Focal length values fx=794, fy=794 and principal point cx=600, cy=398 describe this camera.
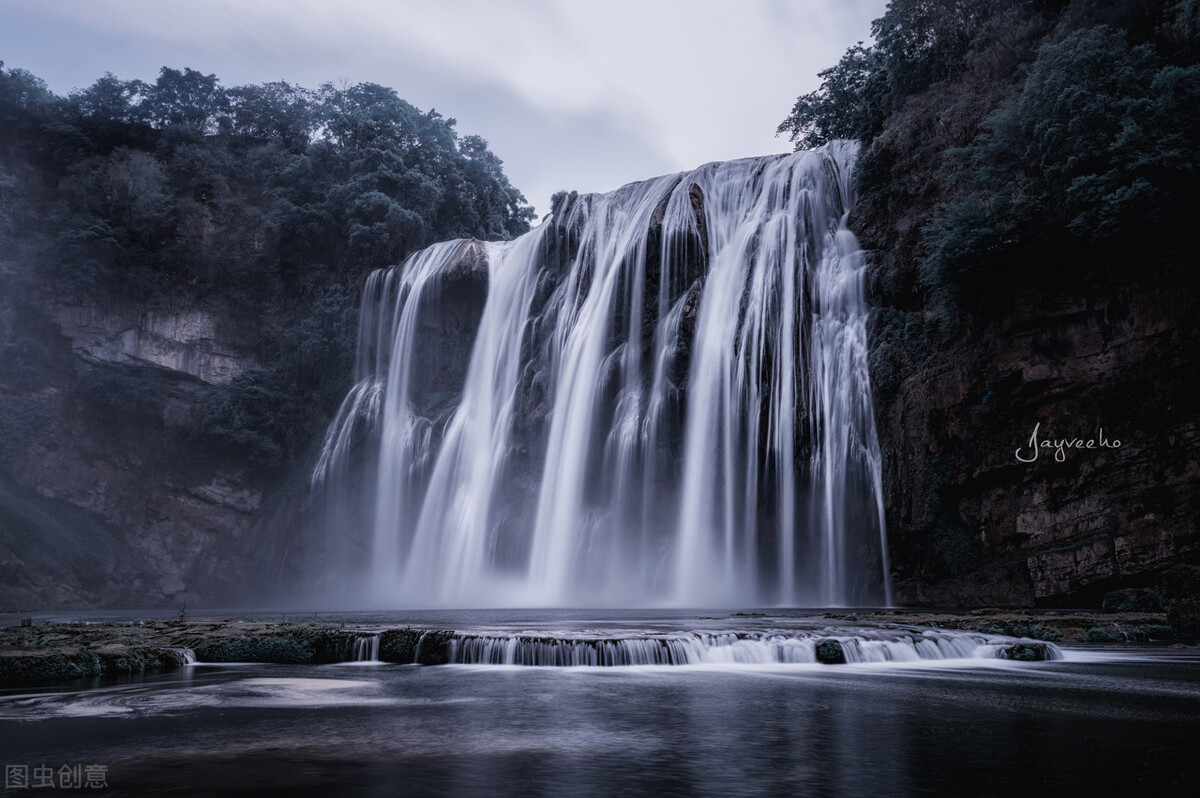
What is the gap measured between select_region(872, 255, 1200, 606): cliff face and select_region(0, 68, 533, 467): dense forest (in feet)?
95.3

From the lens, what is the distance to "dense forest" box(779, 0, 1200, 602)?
18.5m

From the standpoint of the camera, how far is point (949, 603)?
20.8 m

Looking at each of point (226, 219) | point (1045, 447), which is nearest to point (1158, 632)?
point (1045, 447)

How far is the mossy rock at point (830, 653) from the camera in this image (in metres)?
11.2

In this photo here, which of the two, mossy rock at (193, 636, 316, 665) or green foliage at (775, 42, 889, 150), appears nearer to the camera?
mossy rock at (193, 636, 316, 665)

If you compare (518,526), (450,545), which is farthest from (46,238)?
(518,526)

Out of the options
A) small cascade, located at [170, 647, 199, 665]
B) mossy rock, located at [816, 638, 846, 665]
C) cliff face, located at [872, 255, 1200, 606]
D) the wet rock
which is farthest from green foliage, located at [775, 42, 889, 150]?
small cascade, located at [170, 647, 199, 665]

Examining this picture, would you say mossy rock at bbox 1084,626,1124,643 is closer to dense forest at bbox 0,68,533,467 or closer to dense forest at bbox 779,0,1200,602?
dense forest at bbox 779,0,1200,602

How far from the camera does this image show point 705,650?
37.3 feet

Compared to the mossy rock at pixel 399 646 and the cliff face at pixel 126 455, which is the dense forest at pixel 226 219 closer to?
the cliff face at pixel 126 455

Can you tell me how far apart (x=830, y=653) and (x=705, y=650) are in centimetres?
176

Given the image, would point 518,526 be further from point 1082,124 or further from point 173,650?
point 1082,124
